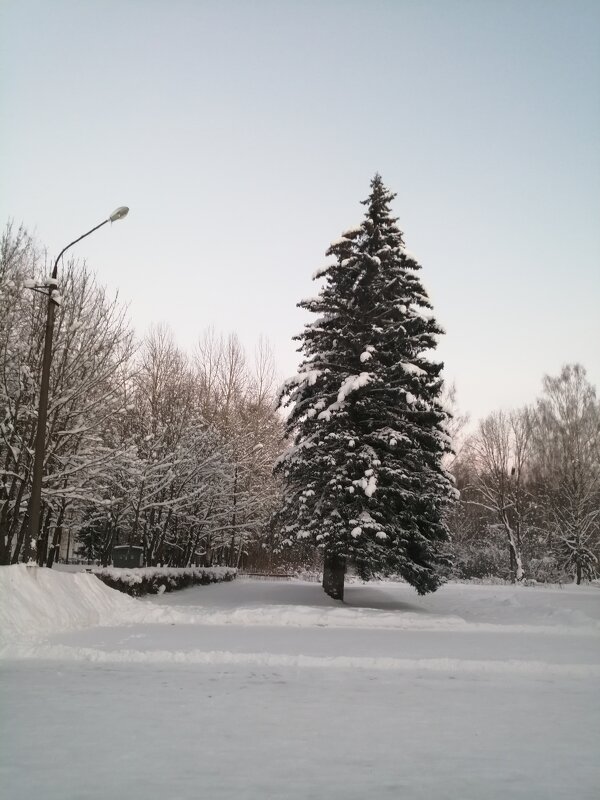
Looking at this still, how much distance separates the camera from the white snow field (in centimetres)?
476

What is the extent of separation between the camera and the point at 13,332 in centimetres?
2108

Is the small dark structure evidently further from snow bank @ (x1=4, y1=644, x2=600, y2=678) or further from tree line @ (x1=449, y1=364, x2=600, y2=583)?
tree line @ (x1=449, y1=364, x2=600, y2=583)

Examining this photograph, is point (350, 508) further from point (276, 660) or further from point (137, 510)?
point (137, 510)

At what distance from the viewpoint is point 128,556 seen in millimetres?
25156

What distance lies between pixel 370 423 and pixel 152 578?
9.81 meters

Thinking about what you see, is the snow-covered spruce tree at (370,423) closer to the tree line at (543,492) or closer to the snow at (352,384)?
the snow at (352,384)

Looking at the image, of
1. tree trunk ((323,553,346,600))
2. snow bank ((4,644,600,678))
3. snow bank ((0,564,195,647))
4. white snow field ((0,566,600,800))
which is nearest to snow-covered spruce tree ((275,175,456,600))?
tree trunk ((323,553,346,600))

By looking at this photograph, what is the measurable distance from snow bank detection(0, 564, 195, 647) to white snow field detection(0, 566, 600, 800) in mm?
47

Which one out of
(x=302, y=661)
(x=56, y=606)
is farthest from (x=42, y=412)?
(x=302, y=661)

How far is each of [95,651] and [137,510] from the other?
18958mm

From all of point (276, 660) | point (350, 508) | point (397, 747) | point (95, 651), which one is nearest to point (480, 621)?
point (350, 508)

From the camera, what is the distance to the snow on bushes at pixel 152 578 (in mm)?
20116

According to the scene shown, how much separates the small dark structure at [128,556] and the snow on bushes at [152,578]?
1.02 meters

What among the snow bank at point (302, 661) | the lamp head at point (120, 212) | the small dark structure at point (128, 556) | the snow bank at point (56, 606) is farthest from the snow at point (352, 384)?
the small dark structure at point (128, 556)
